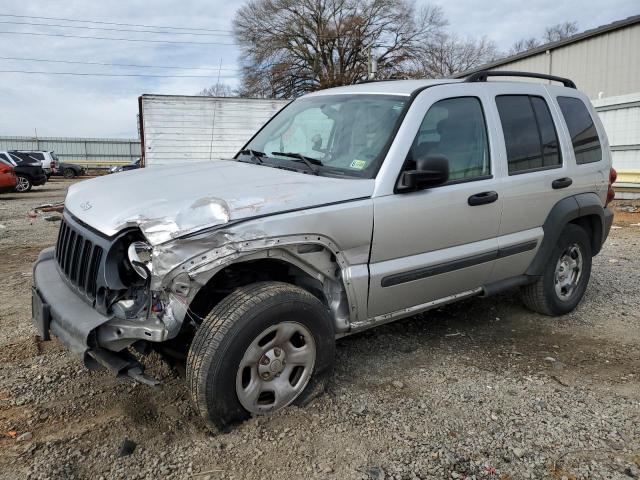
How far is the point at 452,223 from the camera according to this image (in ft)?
11.8

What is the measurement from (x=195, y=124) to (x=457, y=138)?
1141 cm

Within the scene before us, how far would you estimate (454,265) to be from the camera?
3.68m

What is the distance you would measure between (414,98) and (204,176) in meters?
1.47

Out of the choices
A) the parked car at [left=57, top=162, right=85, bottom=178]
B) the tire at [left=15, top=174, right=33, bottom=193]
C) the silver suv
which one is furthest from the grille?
the parked car at [left=57, top=162, right=85, bottom=178]

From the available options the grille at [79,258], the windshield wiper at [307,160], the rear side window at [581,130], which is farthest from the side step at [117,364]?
the rear side window at [581,130]

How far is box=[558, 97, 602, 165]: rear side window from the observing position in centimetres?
460

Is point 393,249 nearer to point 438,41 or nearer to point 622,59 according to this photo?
point 622,59

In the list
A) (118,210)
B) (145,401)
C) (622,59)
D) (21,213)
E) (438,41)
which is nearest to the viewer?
(118,210)

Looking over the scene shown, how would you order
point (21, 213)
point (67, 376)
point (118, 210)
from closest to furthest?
point (118, 210)
point (67, 376)
point (21, 213)

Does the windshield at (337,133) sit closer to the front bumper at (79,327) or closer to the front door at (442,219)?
the front door at (442,219)

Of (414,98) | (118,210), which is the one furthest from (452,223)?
(118,210)

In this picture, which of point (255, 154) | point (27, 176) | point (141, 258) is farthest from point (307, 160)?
point (27, 176)

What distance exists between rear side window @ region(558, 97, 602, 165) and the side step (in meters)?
3.83

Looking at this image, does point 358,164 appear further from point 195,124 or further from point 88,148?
point 88,148
